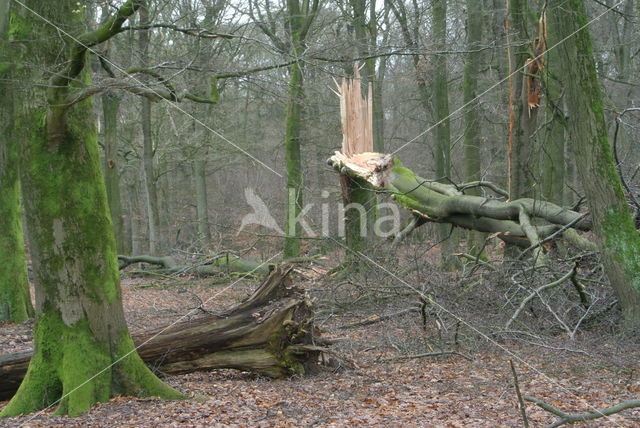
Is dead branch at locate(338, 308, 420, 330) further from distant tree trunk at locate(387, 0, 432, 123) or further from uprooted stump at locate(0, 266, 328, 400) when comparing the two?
distant tree trunk at locate(387, 0, 432, 123)

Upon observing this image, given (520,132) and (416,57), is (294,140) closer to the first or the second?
(416,57)

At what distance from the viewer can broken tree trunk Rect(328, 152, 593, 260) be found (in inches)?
372

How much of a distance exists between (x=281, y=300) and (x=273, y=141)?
60.9ft

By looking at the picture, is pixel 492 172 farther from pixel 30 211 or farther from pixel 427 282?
pixel 30 211

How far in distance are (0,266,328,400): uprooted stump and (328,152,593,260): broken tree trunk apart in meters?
3.75

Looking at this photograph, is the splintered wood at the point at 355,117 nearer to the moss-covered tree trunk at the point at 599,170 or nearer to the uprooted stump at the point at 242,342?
the moss-covered tree trunk at the point at 599,170

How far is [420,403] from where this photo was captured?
19.5 feet

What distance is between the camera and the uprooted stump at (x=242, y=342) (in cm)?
682

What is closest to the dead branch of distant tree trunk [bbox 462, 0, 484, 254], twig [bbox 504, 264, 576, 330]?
twig [bbox 504, 264, 576, 330]

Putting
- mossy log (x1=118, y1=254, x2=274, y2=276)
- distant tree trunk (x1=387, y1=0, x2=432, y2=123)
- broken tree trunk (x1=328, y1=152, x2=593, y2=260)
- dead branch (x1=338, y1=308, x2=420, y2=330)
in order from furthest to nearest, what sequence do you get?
1. distant tree trunk (x1=387, y1=0, x2=432, y2=123)
2. mossy log (x1=118, y1=254, x2=274, y2=276)
3. broken tree trunk (x1=328, y1=152, x2=593, y2=260)
4. dead branch (x1=338, y1=308, x2=420, y2=330)

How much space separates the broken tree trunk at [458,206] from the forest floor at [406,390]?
227cm

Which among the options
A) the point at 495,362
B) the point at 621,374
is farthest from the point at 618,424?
the point at 495,362

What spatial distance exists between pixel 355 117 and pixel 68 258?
6031 millimetres

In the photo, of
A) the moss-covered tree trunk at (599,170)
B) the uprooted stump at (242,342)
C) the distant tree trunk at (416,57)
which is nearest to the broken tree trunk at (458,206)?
the moss-covered tree trunk at (599,170)
